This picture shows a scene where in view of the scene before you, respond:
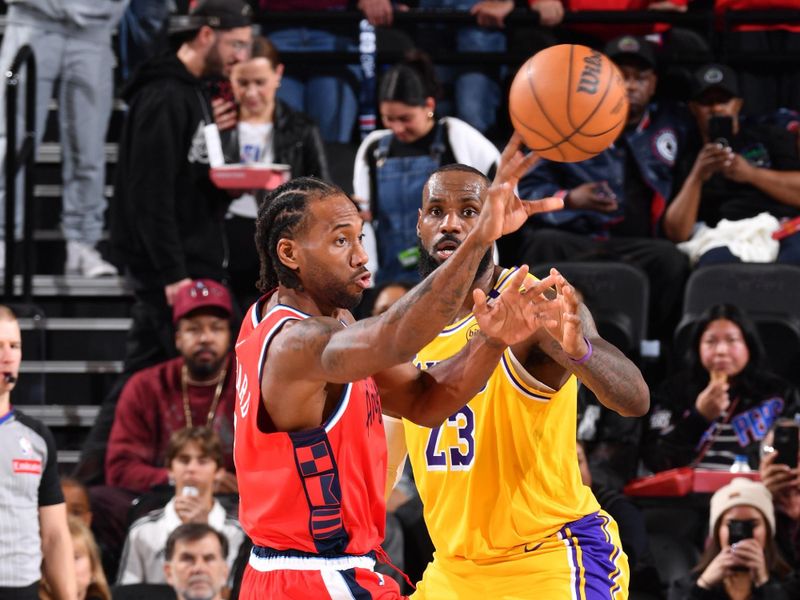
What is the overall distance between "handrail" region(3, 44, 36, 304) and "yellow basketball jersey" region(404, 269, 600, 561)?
14.2ft

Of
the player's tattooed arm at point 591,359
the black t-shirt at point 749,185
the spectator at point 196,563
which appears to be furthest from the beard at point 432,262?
the black t-shirt at point 749,185

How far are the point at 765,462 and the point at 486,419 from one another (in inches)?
98.9

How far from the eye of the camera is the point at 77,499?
23.1 ft

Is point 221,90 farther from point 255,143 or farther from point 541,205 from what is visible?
point 541,205

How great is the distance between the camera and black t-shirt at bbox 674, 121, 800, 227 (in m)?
8.54

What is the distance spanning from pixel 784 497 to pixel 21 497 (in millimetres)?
3430

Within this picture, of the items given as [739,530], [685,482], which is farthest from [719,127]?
[739,530]

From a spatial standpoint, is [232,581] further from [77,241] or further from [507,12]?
[507,12]

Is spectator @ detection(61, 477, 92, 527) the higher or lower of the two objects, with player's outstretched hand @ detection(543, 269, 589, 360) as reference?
lower

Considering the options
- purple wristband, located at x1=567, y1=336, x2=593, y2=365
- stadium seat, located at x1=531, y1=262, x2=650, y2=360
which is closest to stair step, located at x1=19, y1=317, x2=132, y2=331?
stadium seat, located at x1=531, y1=262, x2=650, y2=360

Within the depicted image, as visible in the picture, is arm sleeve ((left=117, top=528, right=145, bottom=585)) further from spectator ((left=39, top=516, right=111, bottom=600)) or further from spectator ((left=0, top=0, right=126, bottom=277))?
spectator ((left=0, top=0, right=126, bottom=277))

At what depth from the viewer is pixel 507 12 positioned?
884 cm

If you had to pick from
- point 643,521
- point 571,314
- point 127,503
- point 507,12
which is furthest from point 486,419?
point 507,12

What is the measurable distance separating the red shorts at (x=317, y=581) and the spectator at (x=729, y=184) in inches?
189
